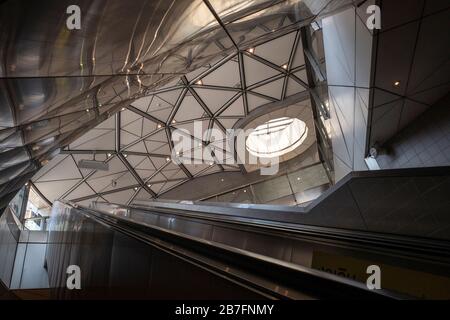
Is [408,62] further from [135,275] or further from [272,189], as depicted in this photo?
[272,189]

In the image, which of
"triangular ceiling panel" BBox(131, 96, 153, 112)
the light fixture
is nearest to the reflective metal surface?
"triangular ceiling panel" BBox(131, 96, 153, 112)

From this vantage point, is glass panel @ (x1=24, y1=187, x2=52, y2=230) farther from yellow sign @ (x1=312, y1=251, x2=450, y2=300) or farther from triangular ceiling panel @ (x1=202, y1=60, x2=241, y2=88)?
yellow sign @ (x1=312, y1=251, x2=450, y2=300)

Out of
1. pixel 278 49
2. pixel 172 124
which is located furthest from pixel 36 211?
pixel 278 49

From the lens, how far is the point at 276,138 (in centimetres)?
3322

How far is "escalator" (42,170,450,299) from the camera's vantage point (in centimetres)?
179

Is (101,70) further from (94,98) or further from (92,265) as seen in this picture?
(92,265)

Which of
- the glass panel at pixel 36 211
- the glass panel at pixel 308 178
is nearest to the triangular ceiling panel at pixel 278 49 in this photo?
the glass panel at pixel 308 178

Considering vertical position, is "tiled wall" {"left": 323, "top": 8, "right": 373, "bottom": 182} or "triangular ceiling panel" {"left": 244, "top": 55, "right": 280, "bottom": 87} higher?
"triangular ceiling panel" {"left": 244, "top": 55, "right": 280, "bottom": 87}

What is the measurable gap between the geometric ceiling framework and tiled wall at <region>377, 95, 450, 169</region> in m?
9.54

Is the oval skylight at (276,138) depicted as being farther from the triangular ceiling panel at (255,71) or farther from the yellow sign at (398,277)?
the yellow sign at (398,277)

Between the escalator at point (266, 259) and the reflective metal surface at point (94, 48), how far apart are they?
2.32 meters

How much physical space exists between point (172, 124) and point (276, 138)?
38.4 feet

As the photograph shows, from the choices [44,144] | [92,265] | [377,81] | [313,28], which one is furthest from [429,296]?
[313,28]

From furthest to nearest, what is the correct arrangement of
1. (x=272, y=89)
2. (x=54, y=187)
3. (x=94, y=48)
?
(x=54, y=187)
(x=272, y=89)
(x=94, y=48)
